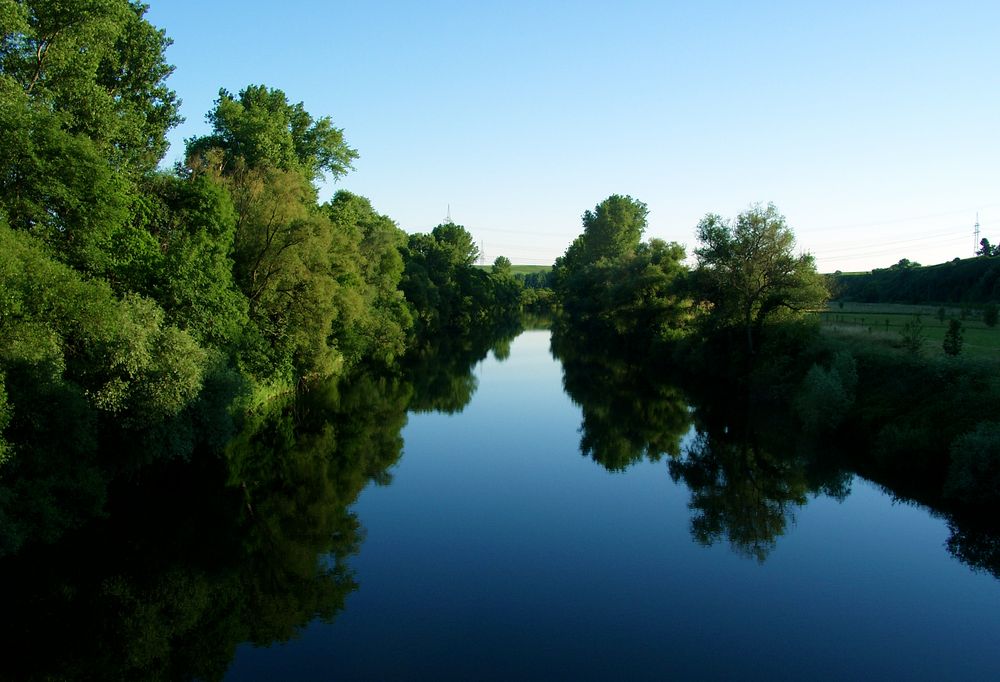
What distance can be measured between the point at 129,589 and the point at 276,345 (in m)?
18.4

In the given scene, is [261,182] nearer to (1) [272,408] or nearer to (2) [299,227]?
(2) [299,227]

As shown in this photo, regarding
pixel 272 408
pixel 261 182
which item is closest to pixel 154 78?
pixel 261 182

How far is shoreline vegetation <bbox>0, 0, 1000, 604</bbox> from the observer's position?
677 inches

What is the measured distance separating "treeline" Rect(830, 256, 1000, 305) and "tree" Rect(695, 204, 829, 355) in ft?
53.8

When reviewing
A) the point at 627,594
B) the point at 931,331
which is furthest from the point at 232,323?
the point at 931,331

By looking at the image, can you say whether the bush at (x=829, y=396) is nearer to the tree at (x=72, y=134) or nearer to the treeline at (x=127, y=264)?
the treeline at (x=127, y=264)

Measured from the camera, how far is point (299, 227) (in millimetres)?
32312

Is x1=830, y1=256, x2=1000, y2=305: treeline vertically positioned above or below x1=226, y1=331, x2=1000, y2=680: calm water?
above

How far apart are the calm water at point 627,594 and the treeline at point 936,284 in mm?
42147

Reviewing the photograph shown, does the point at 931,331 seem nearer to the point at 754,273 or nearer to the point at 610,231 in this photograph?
the point at 754,273

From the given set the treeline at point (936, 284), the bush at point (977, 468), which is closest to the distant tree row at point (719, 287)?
the treeline at point (936, 284)

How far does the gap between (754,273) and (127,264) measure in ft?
117

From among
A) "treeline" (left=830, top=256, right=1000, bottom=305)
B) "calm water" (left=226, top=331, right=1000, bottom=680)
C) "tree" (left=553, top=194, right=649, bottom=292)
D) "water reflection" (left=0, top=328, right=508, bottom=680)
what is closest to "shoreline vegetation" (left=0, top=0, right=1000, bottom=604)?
"water reflection" (left=0, top=328, right=508, bottom=680)

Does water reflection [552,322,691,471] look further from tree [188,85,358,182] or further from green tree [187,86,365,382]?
tree [188,85,358,182]
